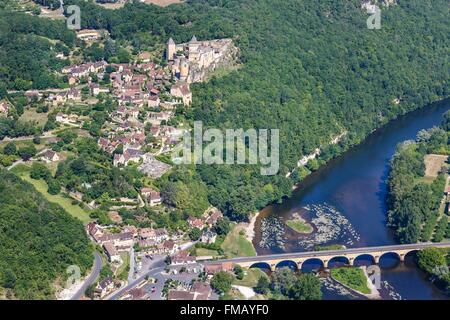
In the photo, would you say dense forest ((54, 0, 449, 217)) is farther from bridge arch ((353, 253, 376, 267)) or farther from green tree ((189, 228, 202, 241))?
bridge arch ((353, 253, 376, 267))

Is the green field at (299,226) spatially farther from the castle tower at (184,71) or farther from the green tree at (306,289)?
the castle tower at (184,71)

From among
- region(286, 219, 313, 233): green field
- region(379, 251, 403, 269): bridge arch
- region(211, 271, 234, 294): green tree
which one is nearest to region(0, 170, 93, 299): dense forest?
region(211, 271, 234, 294): green tree

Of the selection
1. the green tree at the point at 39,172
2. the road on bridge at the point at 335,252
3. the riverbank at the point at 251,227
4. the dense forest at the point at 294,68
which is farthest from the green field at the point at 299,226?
the green tree at the point at 39,172

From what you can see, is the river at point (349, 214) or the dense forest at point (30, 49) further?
the dense forest at point (30, 49)

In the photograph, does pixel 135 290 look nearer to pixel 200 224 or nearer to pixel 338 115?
pixel 200 224

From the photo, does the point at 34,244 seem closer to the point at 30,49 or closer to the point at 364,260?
the point at 364,260

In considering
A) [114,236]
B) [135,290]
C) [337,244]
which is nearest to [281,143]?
[337,244]
